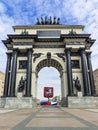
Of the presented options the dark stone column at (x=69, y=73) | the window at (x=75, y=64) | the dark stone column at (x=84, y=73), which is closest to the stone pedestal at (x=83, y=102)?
the dark stone column at (x=84, y=73)

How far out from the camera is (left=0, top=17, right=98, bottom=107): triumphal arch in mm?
29016

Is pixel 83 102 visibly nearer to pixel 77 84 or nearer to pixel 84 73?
pixel 77 84

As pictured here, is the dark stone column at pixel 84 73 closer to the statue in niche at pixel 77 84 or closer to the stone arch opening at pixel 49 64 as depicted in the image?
the statue in niche at pixel 77 84

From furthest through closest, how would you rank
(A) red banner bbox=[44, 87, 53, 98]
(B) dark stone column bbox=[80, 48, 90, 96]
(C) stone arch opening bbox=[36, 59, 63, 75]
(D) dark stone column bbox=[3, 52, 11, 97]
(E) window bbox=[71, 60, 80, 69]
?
(A) red banner bbox=[44, 87, 53, 98] < (C) stone arch opening bbox=[36, 59, 63, 75] < (E) window bbox=[71, 60, 80, 69] < (D) dark stone column bbox=[3, 52, 11, 97] < (B) dark stone column bbox=[80, 48, 90, 96]

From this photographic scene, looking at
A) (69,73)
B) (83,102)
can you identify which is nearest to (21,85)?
(69,73)

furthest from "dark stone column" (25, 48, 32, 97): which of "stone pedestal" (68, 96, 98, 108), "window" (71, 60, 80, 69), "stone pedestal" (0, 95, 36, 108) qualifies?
"window" (71, 60, 80, 69)

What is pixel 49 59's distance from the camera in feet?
109

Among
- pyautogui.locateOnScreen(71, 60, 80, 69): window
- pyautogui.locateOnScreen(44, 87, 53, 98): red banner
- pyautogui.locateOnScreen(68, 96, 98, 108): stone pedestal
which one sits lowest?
pyautogui.locateOnScreen(68, 96, 98, 108): stone pedestal

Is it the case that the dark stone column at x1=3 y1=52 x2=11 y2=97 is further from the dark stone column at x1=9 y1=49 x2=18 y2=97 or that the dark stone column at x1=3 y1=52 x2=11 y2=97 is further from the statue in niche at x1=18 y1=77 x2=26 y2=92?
the statue in niche at x1=18 y1=77 x2=26 y2=92

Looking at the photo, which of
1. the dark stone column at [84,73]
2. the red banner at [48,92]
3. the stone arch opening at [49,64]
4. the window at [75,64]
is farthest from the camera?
the red banner at [48,92]

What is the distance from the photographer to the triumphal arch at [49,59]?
2902 cm

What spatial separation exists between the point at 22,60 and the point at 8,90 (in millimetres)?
6947

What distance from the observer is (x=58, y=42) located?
33.9 meters

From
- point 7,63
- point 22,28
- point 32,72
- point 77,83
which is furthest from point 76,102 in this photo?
point 22,28
